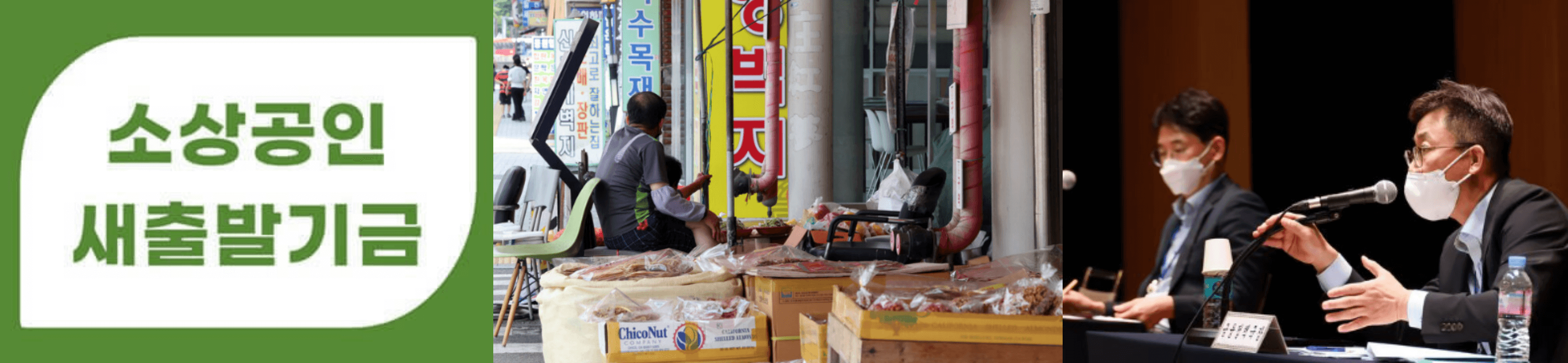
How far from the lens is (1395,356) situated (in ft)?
5.37

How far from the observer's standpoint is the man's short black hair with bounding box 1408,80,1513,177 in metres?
1.59

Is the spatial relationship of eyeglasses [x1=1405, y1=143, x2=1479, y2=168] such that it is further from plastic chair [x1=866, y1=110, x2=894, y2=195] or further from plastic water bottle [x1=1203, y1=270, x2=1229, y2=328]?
plastic chair [x1=866, y1=110, x2=894, y2=195]

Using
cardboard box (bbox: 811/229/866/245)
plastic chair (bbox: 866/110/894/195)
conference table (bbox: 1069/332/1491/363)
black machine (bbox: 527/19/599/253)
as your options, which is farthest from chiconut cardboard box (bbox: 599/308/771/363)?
plastic chair (bbox: 866/110/894/195)

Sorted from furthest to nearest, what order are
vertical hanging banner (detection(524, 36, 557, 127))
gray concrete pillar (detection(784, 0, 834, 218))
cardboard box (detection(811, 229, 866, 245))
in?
vertical hanging banner (detection(524, 36, 557, 127)), gray concrete pillar (detection(784, 0, 834, 218)), cardboard box (detection(811, 229, 866, 245))

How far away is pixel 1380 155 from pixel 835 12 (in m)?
5.77

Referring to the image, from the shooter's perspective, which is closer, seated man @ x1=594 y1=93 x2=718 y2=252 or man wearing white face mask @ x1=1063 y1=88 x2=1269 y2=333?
man wearing white face mask @ x1=1063 y1=88 x2=1269 y2=333

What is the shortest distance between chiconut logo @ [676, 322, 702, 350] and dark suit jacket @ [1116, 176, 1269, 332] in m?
1.93

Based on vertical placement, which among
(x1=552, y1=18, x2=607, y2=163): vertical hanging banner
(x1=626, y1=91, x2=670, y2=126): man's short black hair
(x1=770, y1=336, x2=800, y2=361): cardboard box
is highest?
(x1=552, y1=18, x2=607, y2=163): vertical hanging banner

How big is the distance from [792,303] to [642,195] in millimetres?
1253

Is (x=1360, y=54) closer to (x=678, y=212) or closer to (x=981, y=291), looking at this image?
(x=981, y=291)

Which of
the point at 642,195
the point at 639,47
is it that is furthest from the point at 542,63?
the point at 642,195

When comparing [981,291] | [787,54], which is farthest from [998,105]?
[787,54]

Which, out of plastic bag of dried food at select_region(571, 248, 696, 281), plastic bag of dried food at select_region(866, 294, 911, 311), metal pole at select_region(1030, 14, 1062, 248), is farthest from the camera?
plastic bag of dried food at select_region(571, 248, 696, 281)

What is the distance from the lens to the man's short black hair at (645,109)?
15.1ft
